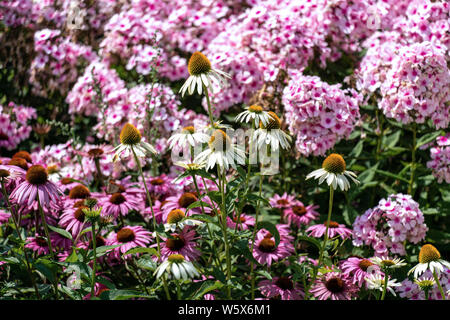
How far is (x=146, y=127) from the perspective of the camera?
3686 mm

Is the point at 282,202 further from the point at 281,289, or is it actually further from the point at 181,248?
the point at 181,248

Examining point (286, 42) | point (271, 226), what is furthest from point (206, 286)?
point (286, 42)

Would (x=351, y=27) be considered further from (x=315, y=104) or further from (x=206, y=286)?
(x=206, y=286)

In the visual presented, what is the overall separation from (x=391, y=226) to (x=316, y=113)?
742 mm

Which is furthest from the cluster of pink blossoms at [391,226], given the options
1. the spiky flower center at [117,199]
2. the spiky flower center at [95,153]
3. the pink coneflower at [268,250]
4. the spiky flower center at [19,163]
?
the spiky flower center at [19,163]

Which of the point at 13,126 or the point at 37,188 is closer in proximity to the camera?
the point at 37,188

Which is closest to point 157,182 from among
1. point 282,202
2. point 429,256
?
point 282,202

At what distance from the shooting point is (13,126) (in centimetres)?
429

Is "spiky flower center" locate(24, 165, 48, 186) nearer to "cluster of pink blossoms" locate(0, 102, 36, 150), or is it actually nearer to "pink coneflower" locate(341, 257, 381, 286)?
"pink coneflower" locate(341, 257, 381, 286)

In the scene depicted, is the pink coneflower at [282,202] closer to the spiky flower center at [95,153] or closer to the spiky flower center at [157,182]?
the spiky flower center at [157,182]

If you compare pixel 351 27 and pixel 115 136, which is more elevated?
pixel 351 27

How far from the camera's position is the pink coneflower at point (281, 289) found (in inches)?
105

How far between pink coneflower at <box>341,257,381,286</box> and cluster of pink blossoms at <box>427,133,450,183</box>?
955 mm
